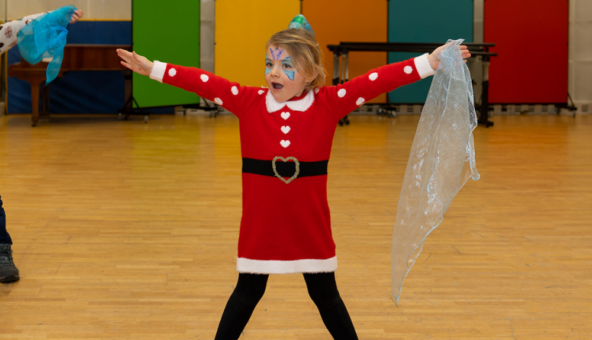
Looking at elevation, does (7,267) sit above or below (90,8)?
below

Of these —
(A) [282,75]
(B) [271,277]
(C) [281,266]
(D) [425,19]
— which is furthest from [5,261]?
(D) [425,19]

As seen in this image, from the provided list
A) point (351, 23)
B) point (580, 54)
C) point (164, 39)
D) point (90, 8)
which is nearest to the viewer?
point (164, 39)

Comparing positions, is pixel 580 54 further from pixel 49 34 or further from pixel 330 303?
pixel 330 303

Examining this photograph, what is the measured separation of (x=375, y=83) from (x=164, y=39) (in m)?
7.71

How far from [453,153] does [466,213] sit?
193cm

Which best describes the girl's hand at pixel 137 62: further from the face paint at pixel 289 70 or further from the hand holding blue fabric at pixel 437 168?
the hand holding blue fabric at pixel 437 168

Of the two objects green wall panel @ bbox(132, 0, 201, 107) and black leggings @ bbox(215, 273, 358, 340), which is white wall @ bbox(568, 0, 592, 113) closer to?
green wall panel @ bbox(132, 0, 201, 107)

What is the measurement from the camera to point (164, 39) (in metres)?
8.81

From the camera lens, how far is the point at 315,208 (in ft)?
5.08

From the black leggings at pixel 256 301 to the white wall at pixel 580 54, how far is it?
415 inches

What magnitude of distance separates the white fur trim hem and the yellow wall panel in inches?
333

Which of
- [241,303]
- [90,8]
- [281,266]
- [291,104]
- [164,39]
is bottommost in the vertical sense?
[241,303]

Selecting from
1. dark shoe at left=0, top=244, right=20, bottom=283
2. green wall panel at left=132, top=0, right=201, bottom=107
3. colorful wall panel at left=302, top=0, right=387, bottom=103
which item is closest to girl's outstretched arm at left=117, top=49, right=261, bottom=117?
dark shoe at left=0, top=244, right=20, bottom=283

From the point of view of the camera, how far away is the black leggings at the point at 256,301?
159 cm
